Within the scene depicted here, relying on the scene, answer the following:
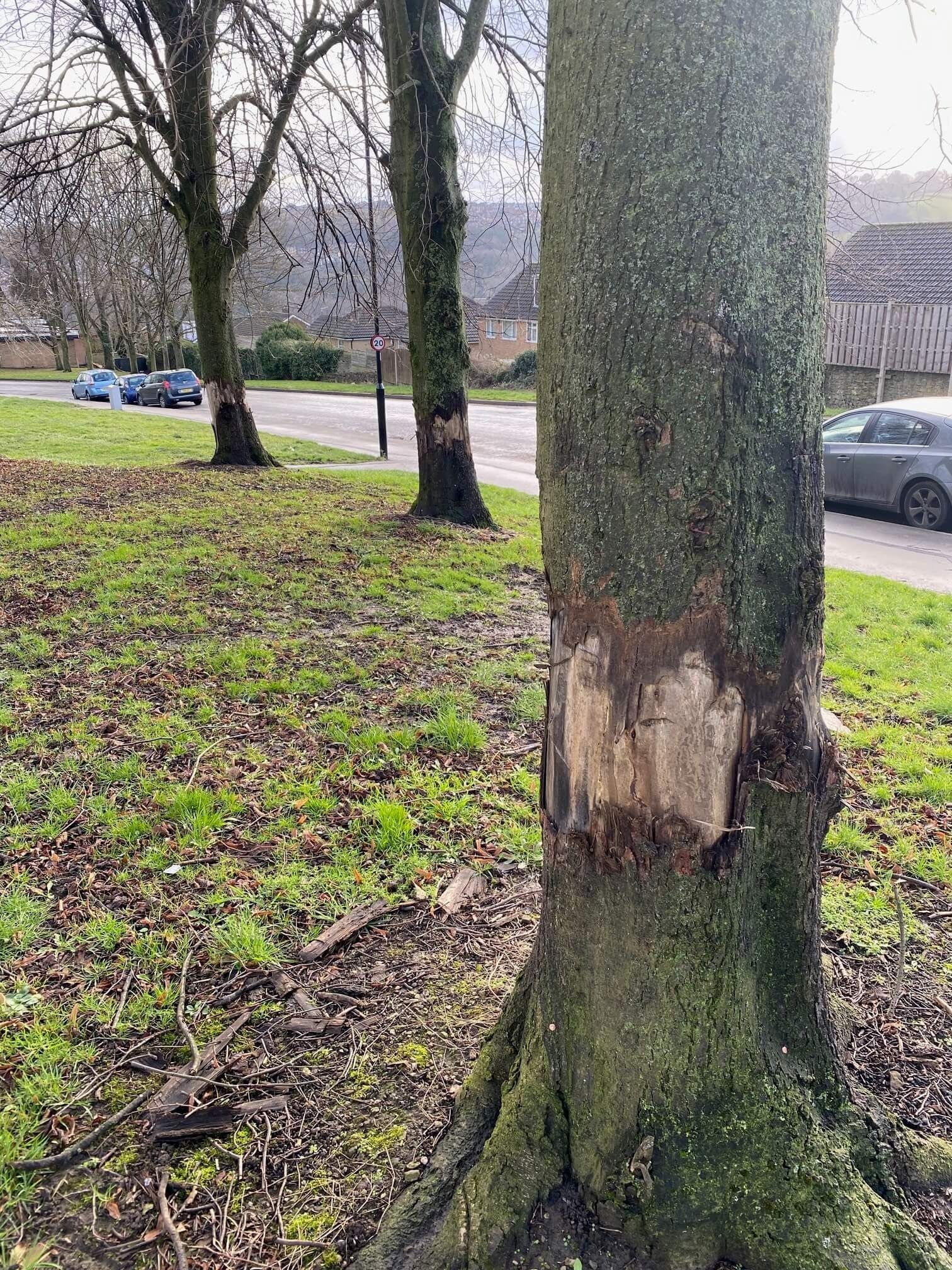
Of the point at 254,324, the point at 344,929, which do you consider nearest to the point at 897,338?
the point at 344,929

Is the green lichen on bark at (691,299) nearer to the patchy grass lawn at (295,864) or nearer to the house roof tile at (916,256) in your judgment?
the patchy grass lawn at (295,864)

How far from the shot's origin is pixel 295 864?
3.30 meters

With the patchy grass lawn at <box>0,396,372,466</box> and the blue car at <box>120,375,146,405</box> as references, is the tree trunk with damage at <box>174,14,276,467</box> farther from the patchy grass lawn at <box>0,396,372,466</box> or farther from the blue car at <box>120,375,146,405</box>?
the blue car at <box>120,375,146,405</box>

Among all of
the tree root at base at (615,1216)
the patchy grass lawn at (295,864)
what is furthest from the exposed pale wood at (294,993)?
the tree root at base at (615,1216)

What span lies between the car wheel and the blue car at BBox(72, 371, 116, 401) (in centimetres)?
3219

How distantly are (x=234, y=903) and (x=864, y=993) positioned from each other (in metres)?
2.13

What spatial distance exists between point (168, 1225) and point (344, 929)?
1101mm

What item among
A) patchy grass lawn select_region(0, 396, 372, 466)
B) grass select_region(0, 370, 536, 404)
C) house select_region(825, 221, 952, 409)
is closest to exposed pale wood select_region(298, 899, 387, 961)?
patchy grass lawn select_region(0, 396, 372, 466)

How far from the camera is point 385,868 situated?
3285mm

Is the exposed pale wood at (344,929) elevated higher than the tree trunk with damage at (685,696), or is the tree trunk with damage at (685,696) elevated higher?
the tree trunk with damage at (685,696)

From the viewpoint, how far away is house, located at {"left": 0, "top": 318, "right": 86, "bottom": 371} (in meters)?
59.2

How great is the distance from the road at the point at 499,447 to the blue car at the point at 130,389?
9.98ft

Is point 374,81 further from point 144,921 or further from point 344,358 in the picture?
point 344,358

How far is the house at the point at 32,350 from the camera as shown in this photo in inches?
Result: 2331
